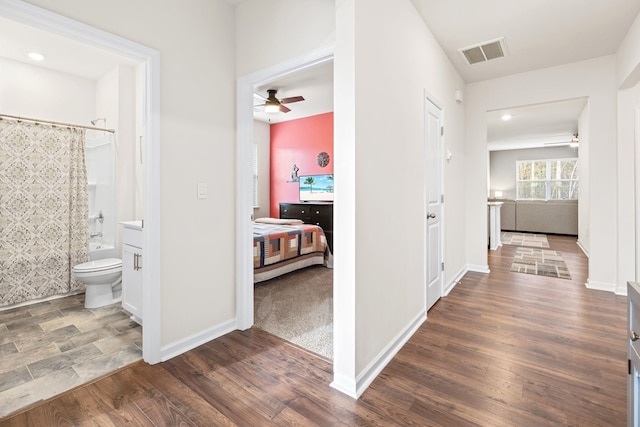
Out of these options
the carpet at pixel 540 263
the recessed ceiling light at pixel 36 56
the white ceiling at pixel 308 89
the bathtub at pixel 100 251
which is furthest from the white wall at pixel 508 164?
the recessed ceiling light at pixel 36 56

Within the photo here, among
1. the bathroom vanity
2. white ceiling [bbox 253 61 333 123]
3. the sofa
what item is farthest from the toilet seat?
the sofa

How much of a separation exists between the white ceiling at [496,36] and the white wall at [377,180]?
1.22 feet

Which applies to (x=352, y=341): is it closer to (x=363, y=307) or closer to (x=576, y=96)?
(x=363, y=307)

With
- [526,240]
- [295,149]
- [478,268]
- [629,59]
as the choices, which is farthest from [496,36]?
[526,240]

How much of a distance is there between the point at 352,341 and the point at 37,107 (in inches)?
175

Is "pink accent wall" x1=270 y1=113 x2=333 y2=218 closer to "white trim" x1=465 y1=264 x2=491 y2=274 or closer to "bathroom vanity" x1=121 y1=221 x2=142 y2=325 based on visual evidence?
"white trim" x1=465 y1=264 x2=491 y2=274

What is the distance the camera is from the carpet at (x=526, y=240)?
6734mm

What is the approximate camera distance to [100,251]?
368 cm

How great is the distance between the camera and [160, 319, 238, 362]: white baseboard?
81.8 inches

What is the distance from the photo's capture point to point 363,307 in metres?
1.80

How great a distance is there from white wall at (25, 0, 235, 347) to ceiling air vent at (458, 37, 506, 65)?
8.13 feet

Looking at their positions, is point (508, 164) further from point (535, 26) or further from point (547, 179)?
point (535, 26)

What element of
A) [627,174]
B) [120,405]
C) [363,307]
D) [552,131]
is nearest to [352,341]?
[363,307]

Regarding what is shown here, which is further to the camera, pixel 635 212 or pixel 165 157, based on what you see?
pixel 635 212
